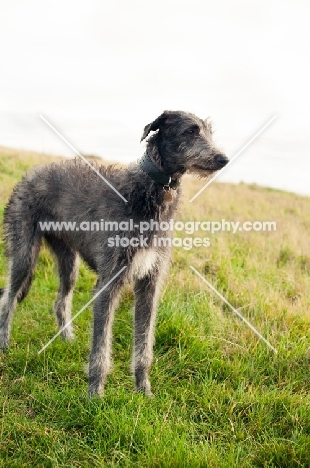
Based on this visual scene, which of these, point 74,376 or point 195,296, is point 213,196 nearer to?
point 195,296

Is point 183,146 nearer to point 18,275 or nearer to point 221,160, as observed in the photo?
point 221,160

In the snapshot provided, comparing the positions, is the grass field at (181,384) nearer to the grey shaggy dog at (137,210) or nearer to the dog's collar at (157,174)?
the grey shaggy dog at (137,210)

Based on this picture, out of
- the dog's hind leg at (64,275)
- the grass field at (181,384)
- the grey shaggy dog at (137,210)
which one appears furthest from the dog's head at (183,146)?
the dog's hind leg at (64,275)

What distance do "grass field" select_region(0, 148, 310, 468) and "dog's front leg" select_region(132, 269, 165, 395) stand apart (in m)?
0.19

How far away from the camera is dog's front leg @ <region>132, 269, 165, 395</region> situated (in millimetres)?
4867

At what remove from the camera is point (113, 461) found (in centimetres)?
363

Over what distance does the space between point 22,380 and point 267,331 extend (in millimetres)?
2592

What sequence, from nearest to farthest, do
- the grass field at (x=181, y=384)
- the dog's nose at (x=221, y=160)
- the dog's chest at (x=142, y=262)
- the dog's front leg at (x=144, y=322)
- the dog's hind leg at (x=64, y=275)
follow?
the grass field at (x=181, y=384), the dog's nose at (x=221, y=160), the dog's chest at (x=142, y=262), the dog's front leg at (x=144, y=322), the dog's hind leg at (x=64, y=275)

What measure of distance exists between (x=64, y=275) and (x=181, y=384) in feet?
7.42

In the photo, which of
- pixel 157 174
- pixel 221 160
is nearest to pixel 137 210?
pixel 157 174

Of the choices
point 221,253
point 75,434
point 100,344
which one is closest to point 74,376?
point 100,344

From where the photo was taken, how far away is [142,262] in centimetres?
479

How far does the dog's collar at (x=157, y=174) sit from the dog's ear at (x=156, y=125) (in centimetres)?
24

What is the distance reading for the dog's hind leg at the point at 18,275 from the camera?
233 inches
